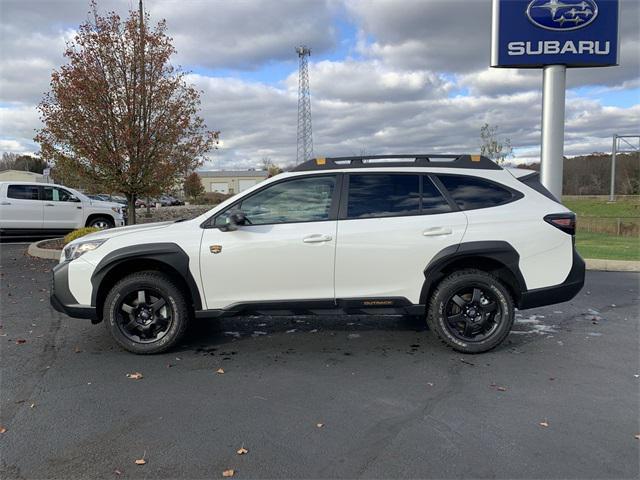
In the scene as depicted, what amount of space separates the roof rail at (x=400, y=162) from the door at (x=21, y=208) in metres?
12.4

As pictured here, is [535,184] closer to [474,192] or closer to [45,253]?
[474,192]

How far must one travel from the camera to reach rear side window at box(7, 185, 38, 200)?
14469mm

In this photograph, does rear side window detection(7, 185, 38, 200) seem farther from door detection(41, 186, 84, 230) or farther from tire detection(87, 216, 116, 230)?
tire detection(87, 216, 116, 230)

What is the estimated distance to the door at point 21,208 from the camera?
569 inches

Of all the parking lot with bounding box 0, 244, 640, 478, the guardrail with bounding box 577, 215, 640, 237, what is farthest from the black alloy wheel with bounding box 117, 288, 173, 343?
the guardrail with bounding box 577, 215, 640, 237

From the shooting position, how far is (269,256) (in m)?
4.76

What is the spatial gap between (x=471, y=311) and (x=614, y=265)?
22.9ft

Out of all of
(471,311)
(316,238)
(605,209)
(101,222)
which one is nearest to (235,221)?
(316,238)

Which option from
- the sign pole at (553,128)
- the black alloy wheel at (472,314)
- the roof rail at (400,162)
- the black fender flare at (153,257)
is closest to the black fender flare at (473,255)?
the black alloy wheel at (472,314)

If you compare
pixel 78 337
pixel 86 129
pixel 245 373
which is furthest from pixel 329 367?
pixel 86 129

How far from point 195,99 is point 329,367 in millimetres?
9672

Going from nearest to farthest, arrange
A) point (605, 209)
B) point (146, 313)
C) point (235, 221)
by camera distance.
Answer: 1. point (235, 221)
2. point (146, 313)
3. point (605, 209)

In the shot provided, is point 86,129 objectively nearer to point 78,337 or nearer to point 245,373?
point 78,337

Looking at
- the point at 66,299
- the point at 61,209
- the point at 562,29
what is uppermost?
the point at 562,29
